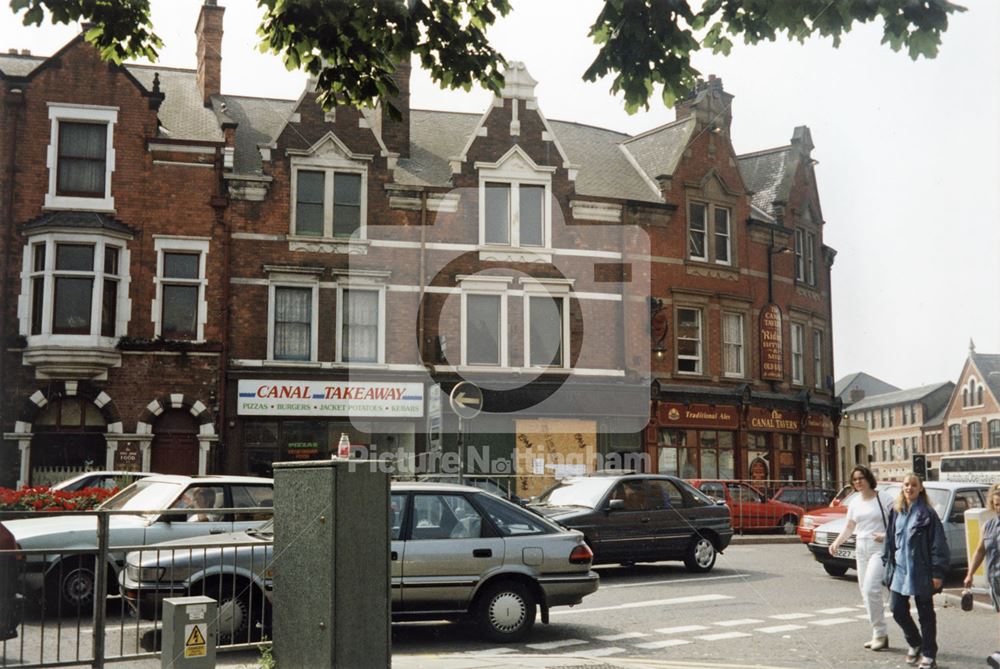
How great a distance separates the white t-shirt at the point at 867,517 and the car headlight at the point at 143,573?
763 cm

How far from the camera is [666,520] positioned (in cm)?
1758

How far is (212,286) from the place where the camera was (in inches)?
1089

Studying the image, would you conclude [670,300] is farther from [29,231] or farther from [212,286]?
[29,231]

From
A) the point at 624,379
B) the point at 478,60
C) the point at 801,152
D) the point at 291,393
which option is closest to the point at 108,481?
the point at 291,393

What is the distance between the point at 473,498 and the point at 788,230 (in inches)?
1115

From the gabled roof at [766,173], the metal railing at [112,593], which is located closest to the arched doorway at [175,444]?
the metal railing at [112,593]

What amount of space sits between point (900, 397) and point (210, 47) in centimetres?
8995

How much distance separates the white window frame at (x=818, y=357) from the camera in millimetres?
38481

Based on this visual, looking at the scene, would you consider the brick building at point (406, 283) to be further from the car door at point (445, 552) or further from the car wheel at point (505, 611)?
the car wheel at point (505, 611)

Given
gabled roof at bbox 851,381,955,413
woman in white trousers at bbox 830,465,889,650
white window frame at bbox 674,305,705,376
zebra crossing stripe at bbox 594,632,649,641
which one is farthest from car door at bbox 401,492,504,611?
gabled roof at bbox 851,381,955,413

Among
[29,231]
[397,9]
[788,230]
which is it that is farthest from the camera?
[788,230]

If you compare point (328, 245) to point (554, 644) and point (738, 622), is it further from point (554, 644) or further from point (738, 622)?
point (554, 644)

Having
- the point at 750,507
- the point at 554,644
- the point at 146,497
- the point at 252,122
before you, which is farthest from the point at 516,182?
the point at 554,644

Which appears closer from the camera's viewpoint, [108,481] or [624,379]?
[108,481]
